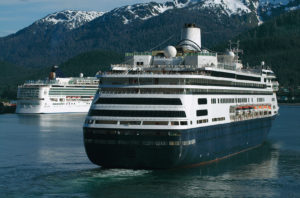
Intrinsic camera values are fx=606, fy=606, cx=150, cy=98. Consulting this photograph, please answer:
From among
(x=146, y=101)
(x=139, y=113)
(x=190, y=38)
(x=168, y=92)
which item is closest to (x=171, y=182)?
(x=139, y=113)

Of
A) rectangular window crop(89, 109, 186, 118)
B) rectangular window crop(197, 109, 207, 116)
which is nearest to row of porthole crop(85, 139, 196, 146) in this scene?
rectangular window crop(89, 109, 186, 118)

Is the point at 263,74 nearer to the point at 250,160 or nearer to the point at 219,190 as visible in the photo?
the point at 250,160

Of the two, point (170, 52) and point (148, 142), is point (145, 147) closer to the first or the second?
point (148, 142)

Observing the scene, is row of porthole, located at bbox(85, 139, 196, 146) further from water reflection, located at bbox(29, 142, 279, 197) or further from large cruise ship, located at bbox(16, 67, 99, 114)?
large cruise ship, located at bbox(16, 67, 99, 114)

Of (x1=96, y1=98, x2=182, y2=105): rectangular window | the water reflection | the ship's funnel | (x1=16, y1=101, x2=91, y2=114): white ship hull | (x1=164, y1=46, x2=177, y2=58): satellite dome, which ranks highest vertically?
the ship's funnel

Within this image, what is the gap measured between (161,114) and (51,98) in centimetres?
13903

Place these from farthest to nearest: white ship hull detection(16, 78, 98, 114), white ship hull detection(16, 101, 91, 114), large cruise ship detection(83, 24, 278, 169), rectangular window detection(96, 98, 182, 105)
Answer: white ship hull detection(16, 78, 98, 114)
white ship hull detection(16, 101, 91, 114)
rectangular window detection(96, 98, 182, 105)
large cruise ship detection(83, 24, 278, 169)

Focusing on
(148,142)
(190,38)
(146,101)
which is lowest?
(148,142)

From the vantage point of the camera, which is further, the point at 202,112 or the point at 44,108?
the point at 44,108

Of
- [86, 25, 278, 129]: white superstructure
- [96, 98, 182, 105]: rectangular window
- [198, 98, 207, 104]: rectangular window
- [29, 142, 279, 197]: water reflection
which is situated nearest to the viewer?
[29, 142, 279, 197]: water reflection

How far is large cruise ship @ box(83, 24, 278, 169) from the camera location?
173 ft

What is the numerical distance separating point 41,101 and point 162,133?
13641cm

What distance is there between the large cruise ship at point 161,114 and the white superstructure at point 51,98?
124175 mm

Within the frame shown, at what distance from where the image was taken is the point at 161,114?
5300 cm
